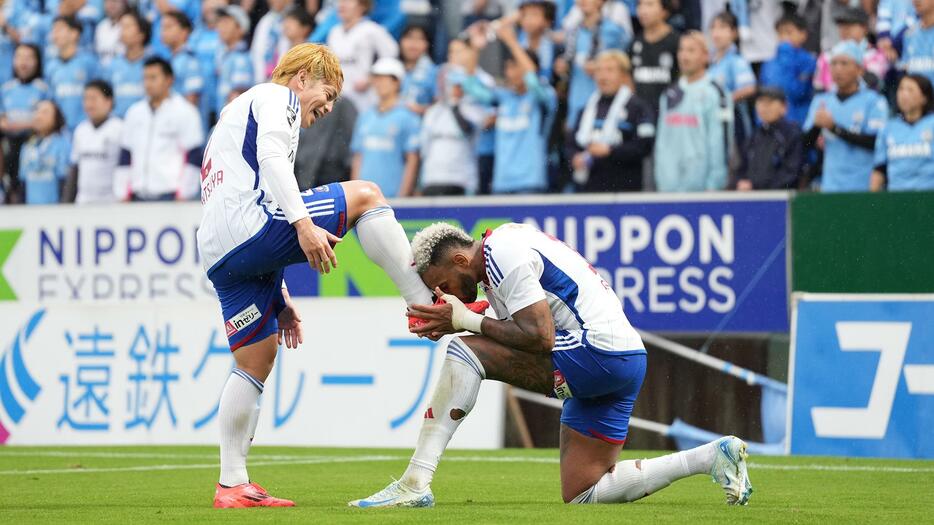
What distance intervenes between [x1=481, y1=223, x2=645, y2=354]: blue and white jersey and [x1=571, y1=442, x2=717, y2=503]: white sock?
1.80ft

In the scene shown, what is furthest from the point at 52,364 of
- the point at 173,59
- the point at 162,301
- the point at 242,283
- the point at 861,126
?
the point at 861,126

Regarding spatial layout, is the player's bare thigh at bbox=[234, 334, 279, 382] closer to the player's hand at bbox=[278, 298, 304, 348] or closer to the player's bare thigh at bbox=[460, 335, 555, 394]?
the player's hand at bbox=[278, 298, 304, 348]

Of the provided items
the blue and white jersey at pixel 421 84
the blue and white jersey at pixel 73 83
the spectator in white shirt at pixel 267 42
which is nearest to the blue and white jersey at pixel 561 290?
the blue and white jersey at pixel 421 84

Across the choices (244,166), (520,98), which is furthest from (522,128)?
(244,166)

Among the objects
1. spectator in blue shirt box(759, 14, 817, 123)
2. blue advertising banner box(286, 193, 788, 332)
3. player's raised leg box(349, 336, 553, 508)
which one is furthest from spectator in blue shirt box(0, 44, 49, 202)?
player's raised leg box(349, 336, 553, 508)

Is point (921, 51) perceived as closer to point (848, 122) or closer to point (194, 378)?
point (848, 122)

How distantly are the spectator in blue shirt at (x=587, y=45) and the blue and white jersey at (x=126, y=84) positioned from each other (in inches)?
206

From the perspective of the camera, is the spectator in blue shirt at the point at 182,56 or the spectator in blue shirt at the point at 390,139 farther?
the spectator in blue shirt at the point at 182,56

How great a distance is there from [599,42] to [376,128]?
2.44 m

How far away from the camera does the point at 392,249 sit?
7047 mm

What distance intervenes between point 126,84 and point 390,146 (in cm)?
382

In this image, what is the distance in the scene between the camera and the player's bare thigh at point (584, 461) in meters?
7.11

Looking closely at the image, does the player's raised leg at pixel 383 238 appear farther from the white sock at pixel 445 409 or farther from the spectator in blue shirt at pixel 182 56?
the spectator in blue shirt at pixel 182 56

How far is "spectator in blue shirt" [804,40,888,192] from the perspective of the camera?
12.9 meters
